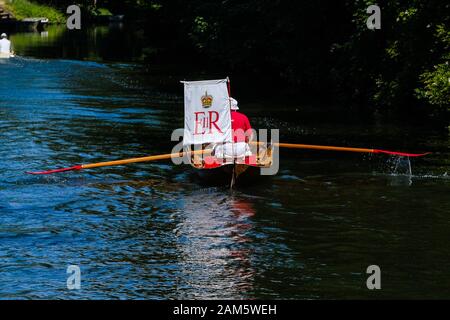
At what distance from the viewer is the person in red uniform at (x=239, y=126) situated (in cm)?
2334

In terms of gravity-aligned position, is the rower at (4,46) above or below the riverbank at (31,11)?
below

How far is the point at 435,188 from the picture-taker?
76.5 ft

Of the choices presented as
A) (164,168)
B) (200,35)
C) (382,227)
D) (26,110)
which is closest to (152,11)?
(200,35)

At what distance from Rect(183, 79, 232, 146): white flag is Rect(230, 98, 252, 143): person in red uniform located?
47cm

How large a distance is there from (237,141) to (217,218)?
342 cm

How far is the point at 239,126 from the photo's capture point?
77.4ft

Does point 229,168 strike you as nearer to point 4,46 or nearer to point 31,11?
point 4,46

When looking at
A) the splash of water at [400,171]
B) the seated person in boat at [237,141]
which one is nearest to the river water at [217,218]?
the splash of water at [400,171]

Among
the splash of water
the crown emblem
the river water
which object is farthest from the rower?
the crown emblem

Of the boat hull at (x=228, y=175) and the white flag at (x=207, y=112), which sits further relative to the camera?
the boat hull at (x=228, y=175)

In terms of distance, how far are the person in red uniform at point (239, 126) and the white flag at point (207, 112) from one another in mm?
473

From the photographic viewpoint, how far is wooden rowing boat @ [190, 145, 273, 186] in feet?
74.8

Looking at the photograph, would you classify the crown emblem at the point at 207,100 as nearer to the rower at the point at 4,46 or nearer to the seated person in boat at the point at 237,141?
the seated person in boat at the point at 237,141
